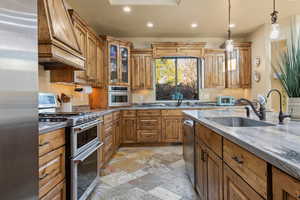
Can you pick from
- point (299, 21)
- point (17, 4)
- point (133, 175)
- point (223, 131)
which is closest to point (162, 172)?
point (133, 175)

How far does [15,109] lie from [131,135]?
3.41 m

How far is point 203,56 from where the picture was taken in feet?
14.5

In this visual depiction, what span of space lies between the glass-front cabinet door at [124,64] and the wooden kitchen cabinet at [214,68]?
6.51 ft

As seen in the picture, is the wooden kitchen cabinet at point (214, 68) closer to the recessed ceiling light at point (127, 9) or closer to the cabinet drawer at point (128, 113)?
the cabinet drawer at point (128, 113)

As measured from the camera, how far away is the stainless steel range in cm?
157

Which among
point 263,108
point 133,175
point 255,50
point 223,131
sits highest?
point 255,50

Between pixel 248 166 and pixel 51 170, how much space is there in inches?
52.0

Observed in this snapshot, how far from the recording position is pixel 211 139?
1385mm

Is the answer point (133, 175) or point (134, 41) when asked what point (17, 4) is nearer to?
point (133, 175)

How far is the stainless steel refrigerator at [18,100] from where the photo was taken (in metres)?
0.64

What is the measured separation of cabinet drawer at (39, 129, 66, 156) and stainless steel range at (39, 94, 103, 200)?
9cm

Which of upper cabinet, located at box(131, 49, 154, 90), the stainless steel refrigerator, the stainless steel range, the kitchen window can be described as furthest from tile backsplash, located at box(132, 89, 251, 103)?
the stainless steel refrigerator

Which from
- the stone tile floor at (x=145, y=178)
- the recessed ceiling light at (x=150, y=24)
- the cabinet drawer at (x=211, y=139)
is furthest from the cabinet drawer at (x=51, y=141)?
the recessed ceiling light at (x=150, y=24)

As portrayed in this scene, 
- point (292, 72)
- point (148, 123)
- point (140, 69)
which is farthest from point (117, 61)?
point (292, 72)
